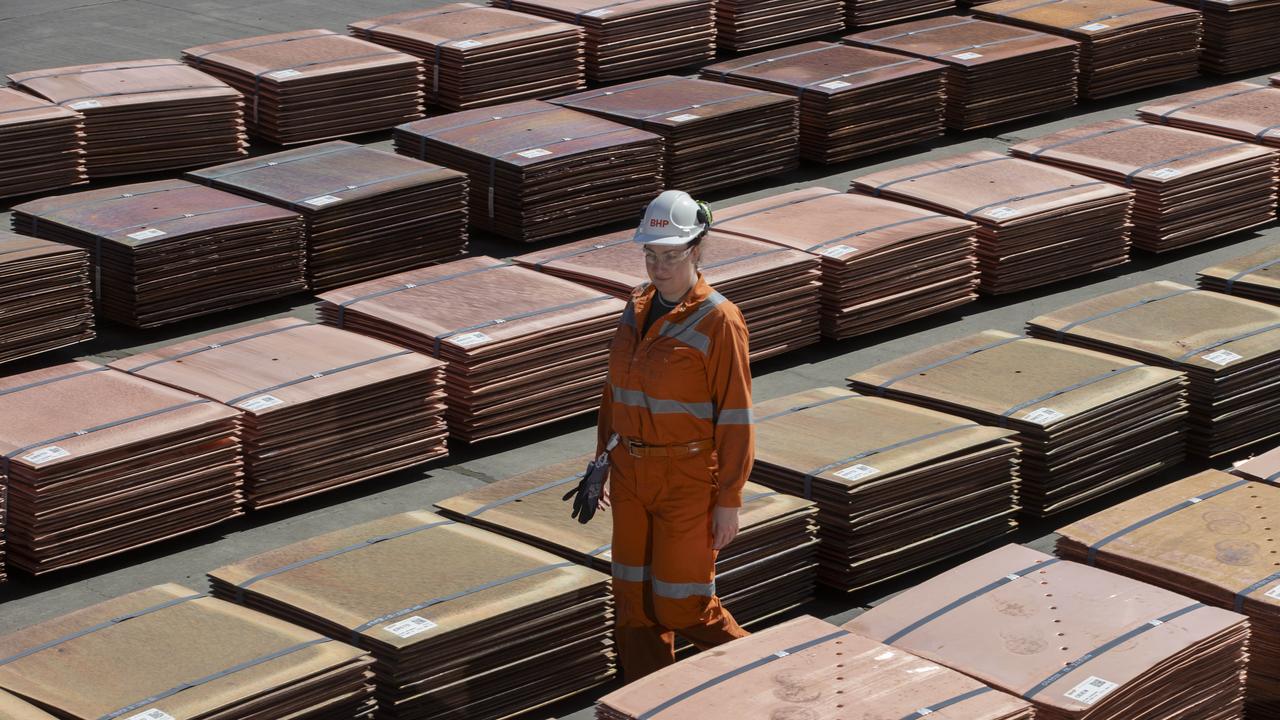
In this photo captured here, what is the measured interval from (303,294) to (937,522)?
519cm

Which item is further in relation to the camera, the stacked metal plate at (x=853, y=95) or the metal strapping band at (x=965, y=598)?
the stacked metal plate at (x=853, y=95)

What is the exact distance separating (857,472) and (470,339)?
2.63 m

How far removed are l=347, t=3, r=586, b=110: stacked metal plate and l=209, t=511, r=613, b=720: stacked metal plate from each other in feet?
24.9

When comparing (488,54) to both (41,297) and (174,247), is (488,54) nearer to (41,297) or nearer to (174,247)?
(174,247)

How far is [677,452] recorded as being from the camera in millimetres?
7379

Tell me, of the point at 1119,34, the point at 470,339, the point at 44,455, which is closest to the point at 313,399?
the point at 470,339

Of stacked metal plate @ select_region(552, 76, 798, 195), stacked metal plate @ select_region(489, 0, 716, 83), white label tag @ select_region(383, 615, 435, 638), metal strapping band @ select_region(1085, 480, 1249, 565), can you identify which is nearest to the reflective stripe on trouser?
white label tag @ select_region(383, 615, 435, 638)

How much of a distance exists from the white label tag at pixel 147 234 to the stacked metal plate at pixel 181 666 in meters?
4.08

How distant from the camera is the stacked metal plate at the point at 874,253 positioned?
39.4 feet

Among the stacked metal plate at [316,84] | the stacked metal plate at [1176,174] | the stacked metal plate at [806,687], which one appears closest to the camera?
the stacked metal plate at [806,687]

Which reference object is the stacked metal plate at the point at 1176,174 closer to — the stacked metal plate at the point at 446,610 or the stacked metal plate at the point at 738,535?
the stacked metal plate at the point at 738,535

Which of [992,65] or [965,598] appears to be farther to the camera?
[992,65]

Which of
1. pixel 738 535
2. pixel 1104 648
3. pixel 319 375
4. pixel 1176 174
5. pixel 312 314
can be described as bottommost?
pixel 312 314

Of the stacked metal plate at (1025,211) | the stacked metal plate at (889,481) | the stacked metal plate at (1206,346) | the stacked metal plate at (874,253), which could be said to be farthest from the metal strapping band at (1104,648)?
the stacked metal plate at (1025,211)
